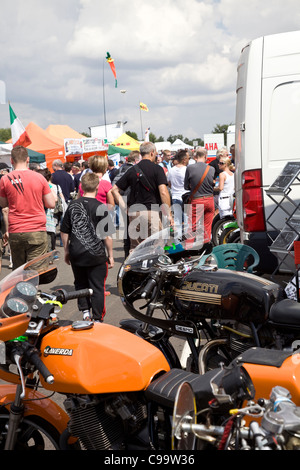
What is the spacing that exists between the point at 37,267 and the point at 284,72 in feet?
12.4

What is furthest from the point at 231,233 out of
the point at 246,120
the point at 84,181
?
the point at 84,181

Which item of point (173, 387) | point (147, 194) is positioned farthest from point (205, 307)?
point (147, 194)

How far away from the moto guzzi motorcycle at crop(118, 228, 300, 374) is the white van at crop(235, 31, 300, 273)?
7.56 ft

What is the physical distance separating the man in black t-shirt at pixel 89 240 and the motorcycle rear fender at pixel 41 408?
2162mm

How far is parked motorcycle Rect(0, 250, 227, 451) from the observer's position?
220cm

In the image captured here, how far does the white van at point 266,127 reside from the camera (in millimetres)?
5160

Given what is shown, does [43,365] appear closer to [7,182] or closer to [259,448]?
[259,448]

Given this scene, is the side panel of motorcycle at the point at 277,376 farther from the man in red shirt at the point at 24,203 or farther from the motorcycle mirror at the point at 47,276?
the man in red shirt at the point at 24,203

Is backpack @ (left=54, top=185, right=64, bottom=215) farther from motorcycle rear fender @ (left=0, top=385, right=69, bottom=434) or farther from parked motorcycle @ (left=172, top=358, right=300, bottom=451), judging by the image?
parked motorcycle @ (left=172, top=358, right=300, bottom=451)

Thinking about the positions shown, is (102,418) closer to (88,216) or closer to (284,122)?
(88,216)

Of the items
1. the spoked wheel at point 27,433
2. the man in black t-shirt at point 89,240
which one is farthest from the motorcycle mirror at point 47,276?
the man in black t-shirt at point 89,240

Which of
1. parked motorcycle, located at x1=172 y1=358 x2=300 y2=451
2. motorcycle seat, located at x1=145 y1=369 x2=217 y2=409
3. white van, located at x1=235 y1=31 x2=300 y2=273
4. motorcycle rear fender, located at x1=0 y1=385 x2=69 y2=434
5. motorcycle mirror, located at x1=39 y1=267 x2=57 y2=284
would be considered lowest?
motorcycle rear fender, located at x1=0 y1=385 x2=69 y2=434

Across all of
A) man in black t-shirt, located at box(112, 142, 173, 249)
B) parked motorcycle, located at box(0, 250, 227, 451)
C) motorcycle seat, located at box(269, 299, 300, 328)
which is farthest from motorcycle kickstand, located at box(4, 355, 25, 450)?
man in black t-shirt, located at box(112, 142, 173, 249)

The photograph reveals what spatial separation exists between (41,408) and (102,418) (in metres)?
0.33
